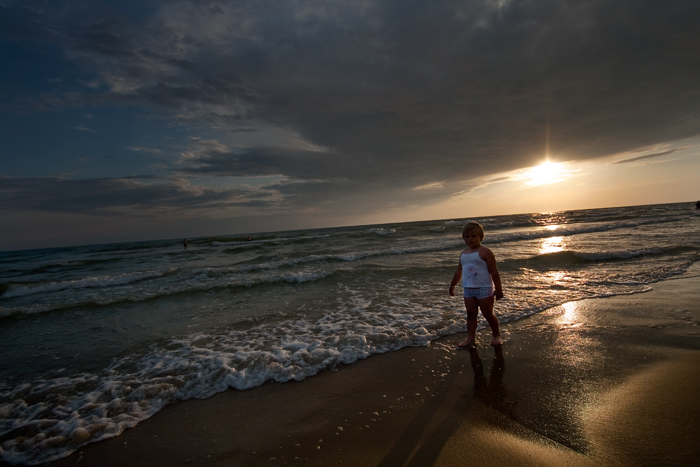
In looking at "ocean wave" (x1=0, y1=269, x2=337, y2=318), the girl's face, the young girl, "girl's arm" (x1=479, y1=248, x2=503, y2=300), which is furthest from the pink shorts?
"ocean wave" (x1=0, y1=269, x2=337, y2=318)

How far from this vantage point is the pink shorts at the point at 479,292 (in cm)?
450

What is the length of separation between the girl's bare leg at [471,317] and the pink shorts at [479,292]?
6cm

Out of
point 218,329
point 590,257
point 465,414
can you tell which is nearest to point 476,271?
point 465,414

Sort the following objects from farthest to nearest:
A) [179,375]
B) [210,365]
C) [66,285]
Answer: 1. [66,285]
2. [210,365]
3. [179,375]

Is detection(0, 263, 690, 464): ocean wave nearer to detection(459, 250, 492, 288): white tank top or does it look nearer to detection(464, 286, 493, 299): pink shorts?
detection(464, 286, 493, 299): pink shorts

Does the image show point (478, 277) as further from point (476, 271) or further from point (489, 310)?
point (489, 310)

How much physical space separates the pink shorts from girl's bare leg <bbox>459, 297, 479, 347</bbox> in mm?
63

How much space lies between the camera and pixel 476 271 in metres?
4.50

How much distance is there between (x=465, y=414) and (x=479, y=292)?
1.91 m

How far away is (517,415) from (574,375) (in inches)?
49.9

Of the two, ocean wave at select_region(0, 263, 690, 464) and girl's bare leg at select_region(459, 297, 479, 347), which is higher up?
girl's bare leg at select_region(459, 297, 479, 347)

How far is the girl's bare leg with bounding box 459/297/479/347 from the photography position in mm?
4609

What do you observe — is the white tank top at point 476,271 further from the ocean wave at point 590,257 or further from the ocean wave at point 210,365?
the ocean wave at point 590,257

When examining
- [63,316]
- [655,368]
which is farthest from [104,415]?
[63,316]
